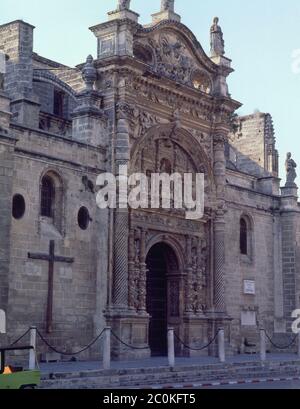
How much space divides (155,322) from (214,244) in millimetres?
3894

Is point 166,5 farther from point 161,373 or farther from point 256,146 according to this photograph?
point 161,373

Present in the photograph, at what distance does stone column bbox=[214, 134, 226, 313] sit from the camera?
27.6 meters

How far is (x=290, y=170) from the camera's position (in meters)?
33.6

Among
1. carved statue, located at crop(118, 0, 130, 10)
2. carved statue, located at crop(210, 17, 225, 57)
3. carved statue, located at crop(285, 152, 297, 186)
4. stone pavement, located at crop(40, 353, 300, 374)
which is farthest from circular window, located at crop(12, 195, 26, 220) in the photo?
carved statue, located at crop(285, 152, 297, 186)

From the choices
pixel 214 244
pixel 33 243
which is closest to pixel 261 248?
pixel 214 244

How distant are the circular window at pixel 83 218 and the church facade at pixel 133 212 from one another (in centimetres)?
4

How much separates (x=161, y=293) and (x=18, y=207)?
764 cm

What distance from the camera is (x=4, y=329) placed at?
19.5 metres

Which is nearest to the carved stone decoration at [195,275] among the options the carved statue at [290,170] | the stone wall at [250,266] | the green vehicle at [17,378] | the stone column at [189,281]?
the stone column at [189,281]

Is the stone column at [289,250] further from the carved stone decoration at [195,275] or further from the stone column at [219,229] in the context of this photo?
the carved stone decoration at [195,275]

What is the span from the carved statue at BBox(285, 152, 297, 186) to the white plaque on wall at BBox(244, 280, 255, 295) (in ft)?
17.4

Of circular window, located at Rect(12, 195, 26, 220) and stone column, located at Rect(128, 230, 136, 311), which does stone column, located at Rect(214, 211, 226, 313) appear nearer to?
stone column, located at Rect(128, 230, 136, 311)

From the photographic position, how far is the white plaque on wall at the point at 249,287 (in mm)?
30188
